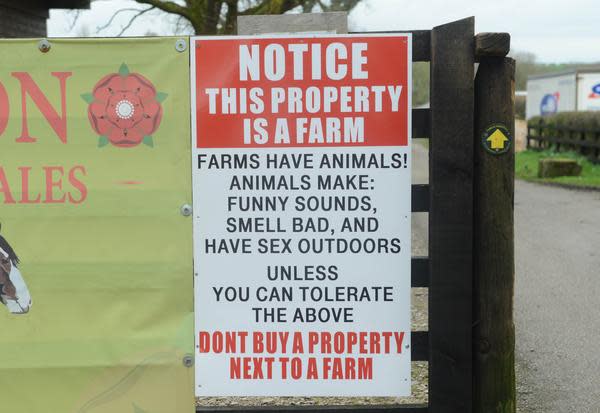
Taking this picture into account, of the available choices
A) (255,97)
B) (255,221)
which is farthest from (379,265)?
(255,97)

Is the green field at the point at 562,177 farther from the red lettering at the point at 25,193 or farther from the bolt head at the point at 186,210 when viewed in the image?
the red lettering at the point at 25,193

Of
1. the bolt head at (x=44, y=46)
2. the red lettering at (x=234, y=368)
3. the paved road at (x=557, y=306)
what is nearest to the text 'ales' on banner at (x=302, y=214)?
the red lettering at (x=234, y=368)

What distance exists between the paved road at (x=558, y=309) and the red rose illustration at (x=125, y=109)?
277cm

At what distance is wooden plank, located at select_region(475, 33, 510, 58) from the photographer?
3.80 meters

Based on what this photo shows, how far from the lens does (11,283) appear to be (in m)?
3.96

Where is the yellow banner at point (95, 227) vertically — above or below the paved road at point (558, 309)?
above

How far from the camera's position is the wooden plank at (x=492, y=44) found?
12.5 feet

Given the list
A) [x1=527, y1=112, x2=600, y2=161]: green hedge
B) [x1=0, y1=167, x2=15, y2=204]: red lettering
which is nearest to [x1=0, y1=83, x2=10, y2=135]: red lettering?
[x1=0, y1=167, x2=15, y2=204]: red lettering

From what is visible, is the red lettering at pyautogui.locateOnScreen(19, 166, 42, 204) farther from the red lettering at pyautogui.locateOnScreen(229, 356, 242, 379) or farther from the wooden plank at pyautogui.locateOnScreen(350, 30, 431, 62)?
the wooden plank at pyautogui.locateOnScreen(350, 30, 431, 62)

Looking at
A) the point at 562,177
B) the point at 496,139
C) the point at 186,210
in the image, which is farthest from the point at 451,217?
the point at 562,177

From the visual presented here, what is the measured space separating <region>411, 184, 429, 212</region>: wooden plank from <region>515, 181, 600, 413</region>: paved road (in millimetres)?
1899

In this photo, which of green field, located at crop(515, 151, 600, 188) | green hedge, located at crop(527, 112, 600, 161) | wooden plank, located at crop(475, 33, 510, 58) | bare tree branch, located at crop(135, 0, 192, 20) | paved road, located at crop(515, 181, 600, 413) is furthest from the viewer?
green hedge, located at crop(527, 112, 600, 161)

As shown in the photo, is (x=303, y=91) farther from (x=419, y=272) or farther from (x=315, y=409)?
(x=315, y=409)

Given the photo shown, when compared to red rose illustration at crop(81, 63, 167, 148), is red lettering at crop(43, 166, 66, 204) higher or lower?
lower
